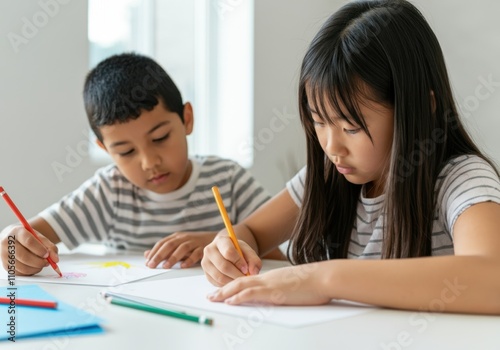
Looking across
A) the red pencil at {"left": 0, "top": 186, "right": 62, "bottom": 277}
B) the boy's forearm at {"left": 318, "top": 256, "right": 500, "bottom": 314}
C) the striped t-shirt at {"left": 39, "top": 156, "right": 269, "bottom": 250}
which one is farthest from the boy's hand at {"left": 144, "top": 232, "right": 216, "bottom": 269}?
the boy's forearm at {"left": 318, "top": 256, "right": 500, "bottom": 314}

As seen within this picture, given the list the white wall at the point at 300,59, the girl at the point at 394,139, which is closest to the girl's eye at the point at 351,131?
the girl at the point at 394,139

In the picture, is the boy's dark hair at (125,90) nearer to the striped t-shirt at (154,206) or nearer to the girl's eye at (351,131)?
the striped t-shirt at (154,206)

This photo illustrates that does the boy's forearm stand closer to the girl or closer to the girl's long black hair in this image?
the girl

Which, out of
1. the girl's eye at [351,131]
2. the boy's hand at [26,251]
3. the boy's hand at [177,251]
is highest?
the girl's eye at [351,131]

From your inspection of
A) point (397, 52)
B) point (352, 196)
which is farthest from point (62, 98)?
point (397, 52)

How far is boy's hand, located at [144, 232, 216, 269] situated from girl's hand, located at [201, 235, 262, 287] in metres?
0.19

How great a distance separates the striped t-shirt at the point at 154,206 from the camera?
4.85 ft

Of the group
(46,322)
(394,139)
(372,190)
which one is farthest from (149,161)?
(46,322)

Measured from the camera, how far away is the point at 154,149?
1367 millimetres

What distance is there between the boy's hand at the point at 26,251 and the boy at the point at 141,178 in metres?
0.23

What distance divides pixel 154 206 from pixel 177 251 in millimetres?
374

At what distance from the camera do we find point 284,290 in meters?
0.77

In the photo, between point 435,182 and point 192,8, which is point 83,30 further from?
point 435,182

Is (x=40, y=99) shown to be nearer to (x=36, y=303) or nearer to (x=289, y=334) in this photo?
(x=36, y=303)
